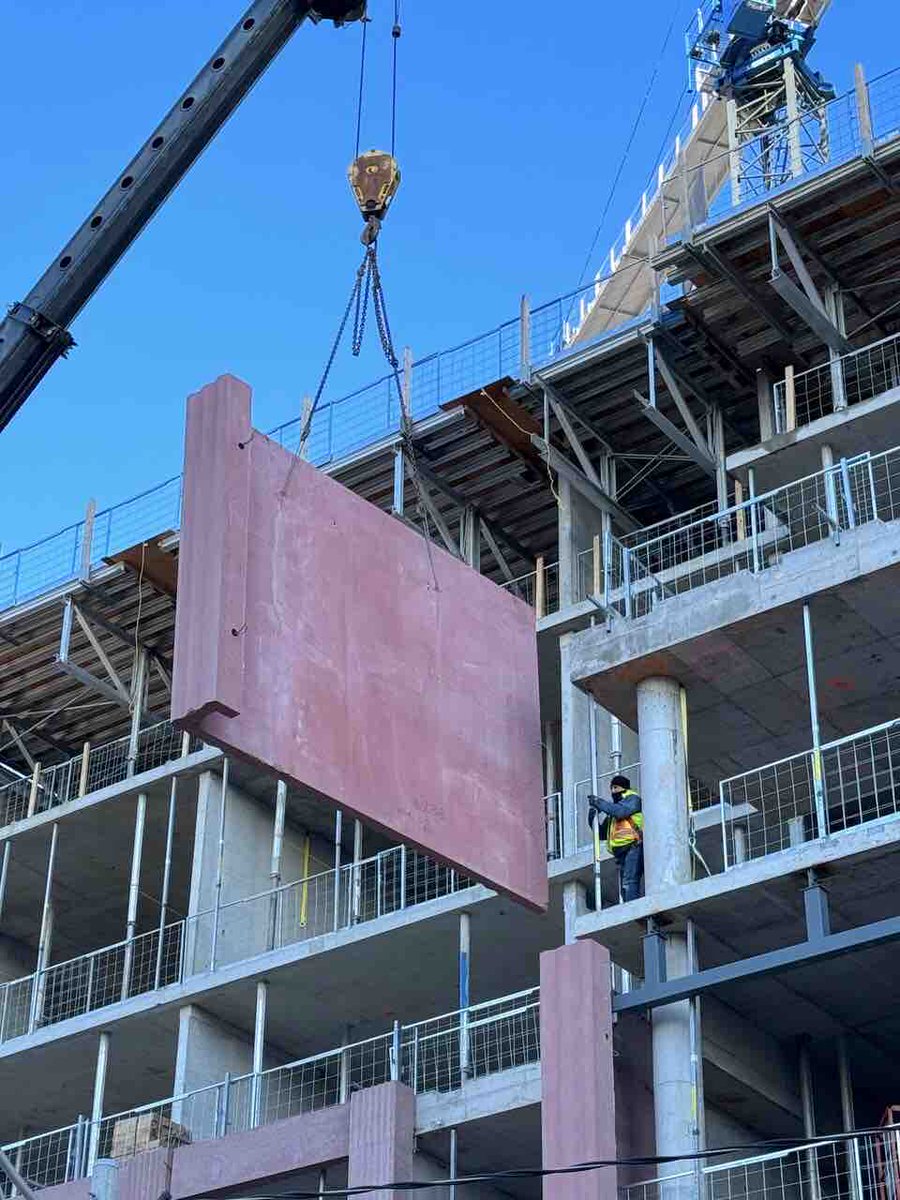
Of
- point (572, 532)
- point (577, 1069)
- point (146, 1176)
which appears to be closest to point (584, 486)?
point (572, 532)

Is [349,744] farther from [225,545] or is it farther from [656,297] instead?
Answer: [656,297]

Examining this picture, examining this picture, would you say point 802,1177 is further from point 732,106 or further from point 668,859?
point 732,106

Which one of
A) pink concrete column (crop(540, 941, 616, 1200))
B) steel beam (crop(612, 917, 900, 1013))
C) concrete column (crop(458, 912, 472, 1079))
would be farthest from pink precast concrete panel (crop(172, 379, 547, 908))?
concrete column (crop(458, 912, 472, 1079))

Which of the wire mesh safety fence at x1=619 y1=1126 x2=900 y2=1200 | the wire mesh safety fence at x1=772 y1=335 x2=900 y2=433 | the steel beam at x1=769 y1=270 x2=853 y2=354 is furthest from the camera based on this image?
the wire mesh safety fence at x1=772 y1=335 x2=900 y2=433

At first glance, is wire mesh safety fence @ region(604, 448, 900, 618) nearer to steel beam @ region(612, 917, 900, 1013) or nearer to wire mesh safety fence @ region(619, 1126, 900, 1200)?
steel beam @ region(612, 917, 900, 1013)

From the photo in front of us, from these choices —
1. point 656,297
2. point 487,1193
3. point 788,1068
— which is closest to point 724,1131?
point 788,1068

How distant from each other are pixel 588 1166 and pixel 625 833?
822 centimetres

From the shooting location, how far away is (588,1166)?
22469 millimetres

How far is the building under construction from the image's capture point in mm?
27328

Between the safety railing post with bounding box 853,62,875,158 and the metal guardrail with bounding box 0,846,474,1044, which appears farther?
the metal guardrail with bounding box 0,846,474,1044

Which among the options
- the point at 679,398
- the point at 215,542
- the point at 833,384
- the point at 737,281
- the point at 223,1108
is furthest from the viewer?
A: the point at 679,398

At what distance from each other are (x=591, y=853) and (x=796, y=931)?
5573mm

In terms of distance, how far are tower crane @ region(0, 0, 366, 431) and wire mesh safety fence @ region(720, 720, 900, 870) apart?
1076cm

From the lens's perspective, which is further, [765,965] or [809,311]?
[809,311]
